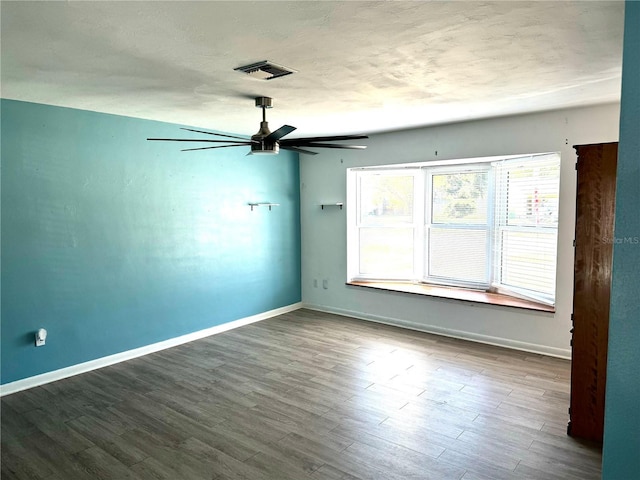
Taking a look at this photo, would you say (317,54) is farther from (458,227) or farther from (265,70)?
(458,227)

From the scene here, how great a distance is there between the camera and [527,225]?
4.56 m

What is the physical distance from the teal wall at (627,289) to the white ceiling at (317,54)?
0.52 m

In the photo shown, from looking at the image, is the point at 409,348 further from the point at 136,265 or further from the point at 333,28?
the point at 333,28

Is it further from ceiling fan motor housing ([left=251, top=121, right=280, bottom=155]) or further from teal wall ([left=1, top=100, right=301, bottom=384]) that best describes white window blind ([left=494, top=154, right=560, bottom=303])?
teal wall ([left=1, top=100, right=301, bottom=384])

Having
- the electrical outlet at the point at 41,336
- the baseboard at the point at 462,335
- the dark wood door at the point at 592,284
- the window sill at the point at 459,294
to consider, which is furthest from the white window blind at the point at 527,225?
the electrical outlet at the point at 41,336

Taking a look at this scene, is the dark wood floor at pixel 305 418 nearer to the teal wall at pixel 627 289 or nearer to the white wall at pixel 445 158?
the white wall at pixel 445 158

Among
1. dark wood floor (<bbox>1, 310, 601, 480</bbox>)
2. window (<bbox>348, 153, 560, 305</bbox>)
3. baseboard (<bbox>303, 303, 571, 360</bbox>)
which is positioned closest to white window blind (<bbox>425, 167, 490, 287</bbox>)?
window (<bbox>348, 153, 560, 305</bbox>)

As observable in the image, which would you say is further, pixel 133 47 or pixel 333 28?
pixel 133 47

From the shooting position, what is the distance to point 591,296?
9.08ft

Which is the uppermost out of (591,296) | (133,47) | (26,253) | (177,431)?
(133,47)

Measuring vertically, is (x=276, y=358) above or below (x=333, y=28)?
below

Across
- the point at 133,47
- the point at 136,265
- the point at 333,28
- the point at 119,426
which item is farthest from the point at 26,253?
the point at 333,28

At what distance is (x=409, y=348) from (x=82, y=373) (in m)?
3.26

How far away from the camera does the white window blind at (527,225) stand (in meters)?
4.34
